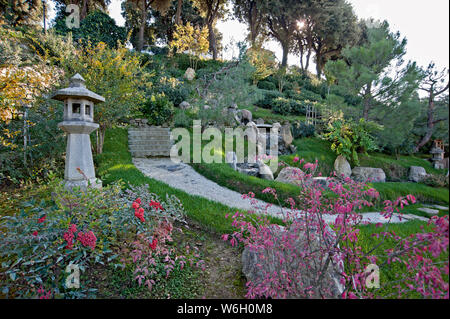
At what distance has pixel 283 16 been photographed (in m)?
18.0

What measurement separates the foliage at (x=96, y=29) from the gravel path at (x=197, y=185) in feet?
35.3

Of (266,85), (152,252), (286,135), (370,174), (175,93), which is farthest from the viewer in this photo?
(266,85)

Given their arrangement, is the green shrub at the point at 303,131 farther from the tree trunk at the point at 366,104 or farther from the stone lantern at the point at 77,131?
the stone lantern at the point at 77,131

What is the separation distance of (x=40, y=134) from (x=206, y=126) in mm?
4815

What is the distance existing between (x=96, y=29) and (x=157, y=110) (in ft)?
30.1

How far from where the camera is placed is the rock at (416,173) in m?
7.60

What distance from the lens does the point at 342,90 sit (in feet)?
28.6

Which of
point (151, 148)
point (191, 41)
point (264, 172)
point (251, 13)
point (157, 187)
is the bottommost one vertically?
point (157, 187)

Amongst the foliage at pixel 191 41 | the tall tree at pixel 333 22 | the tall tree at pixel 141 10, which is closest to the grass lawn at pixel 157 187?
the foliage at pixel 191 41

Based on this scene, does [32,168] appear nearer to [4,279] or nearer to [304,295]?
[4,279]

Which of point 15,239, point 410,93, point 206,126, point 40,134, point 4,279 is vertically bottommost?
point 4,279

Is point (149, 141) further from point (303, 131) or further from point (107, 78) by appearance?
point (303, 131)

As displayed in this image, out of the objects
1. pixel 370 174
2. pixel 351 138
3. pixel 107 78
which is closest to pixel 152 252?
pixel 107 78
